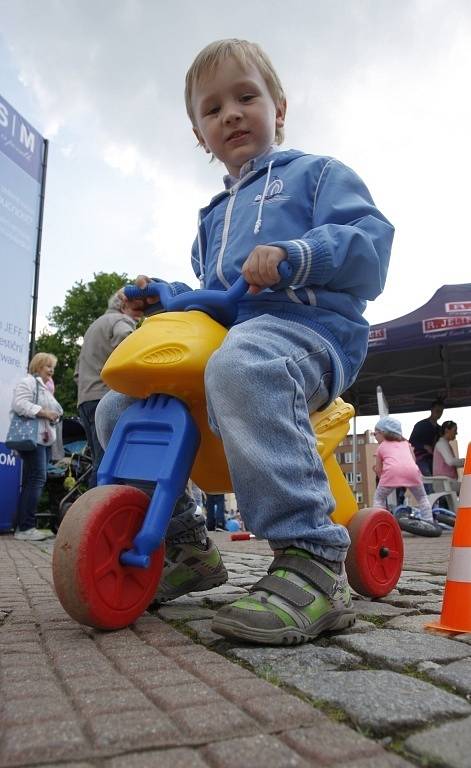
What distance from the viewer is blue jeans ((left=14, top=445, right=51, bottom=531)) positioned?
5.84m

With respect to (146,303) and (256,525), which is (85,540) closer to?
(256,525)

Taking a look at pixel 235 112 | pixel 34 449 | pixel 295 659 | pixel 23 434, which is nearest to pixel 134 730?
pixel 295 659

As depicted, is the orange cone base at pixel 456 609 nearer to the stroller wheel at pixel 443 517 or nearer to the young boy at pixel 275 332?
the young boy at pixel 275 332

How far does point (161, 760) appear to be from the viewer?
696mm

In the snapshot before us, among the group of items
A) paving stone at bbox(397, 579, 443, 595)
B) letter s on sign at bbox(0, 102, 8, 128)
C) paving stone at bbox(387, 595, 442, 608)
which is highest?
letter s on sign at bbox(0, 102, 8, 128)

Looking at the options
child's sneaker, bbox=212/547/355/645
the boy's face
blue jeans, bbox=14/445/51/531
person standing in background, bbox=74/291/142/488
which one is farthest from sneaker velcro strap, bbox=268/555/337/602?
blue jeans, bbox=14/445/51/531

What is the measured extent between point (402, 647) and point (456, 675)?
0.21 meters

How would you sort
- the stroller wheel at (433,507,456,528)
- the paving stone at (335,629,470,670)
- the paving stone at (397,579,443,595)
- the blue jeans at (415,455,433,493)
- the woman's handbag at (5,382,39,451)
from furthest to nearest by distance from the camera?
the blue jeans at (415,455,433,493)
the stroller wheel at (433,507,456,528)
the woman's handbag at (5,382,39,451)
the paving stone at (397,579,443,595)
the paving stone at (335,629,470,670)

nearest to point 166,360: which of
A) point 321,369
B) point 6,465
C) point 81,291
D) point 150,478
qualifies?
point 150,478

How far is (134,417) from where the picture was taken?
157cm

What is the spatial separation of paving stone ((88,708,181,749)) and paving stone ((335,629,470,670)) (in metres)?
0.50

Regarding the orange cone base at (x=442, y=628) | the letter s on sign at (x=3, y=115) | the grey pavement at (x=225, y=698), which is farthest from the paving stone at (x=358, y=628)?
the letter s on sign at (x=3, y=115)

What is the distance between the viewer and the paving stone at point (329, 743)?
2.33ft

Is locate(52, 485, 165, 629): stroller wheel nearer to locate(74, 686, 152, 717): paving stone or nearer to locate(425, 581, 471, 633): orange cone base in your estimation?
locate(74, 686, 152, 717): paving stone
